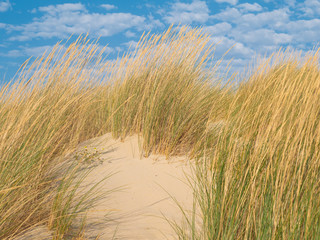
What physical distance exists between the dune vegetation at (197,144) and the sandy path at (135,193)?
0.17 m

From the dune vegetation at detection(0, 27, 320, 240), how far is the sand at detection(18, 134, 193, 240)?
0.52 ft

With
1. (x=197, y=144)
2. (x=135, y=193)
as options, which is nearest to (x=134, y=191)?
(x=135, y=193)

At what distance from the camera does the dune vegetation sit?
6.23 feet

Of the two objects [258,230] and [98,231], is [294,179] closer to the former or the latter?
[258,230]

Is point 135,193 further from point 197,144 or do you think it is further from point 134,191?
point 197,144

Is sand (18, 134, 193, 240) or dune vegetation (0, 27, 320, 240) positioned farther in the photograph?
sand (18, 134, 193, 240)

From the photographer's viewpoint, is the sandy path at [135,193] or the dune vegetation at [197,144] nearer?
the dune vegetation at [197,144]

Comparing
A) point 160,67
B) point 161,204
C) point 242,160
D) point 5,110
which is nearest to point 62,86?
point 5,110

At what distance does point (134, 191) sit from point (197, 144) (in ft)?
3.03

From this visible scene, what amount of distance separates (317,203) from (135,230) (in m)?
1.44

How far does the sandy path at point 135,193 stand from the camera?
8.76 ft

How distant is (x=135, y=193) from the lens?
337 cm

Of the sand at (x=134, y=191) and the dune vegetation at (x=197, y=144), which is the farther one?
the sand at (x=134, y=191)

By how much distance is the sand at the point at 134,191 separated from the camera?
8.74ft
